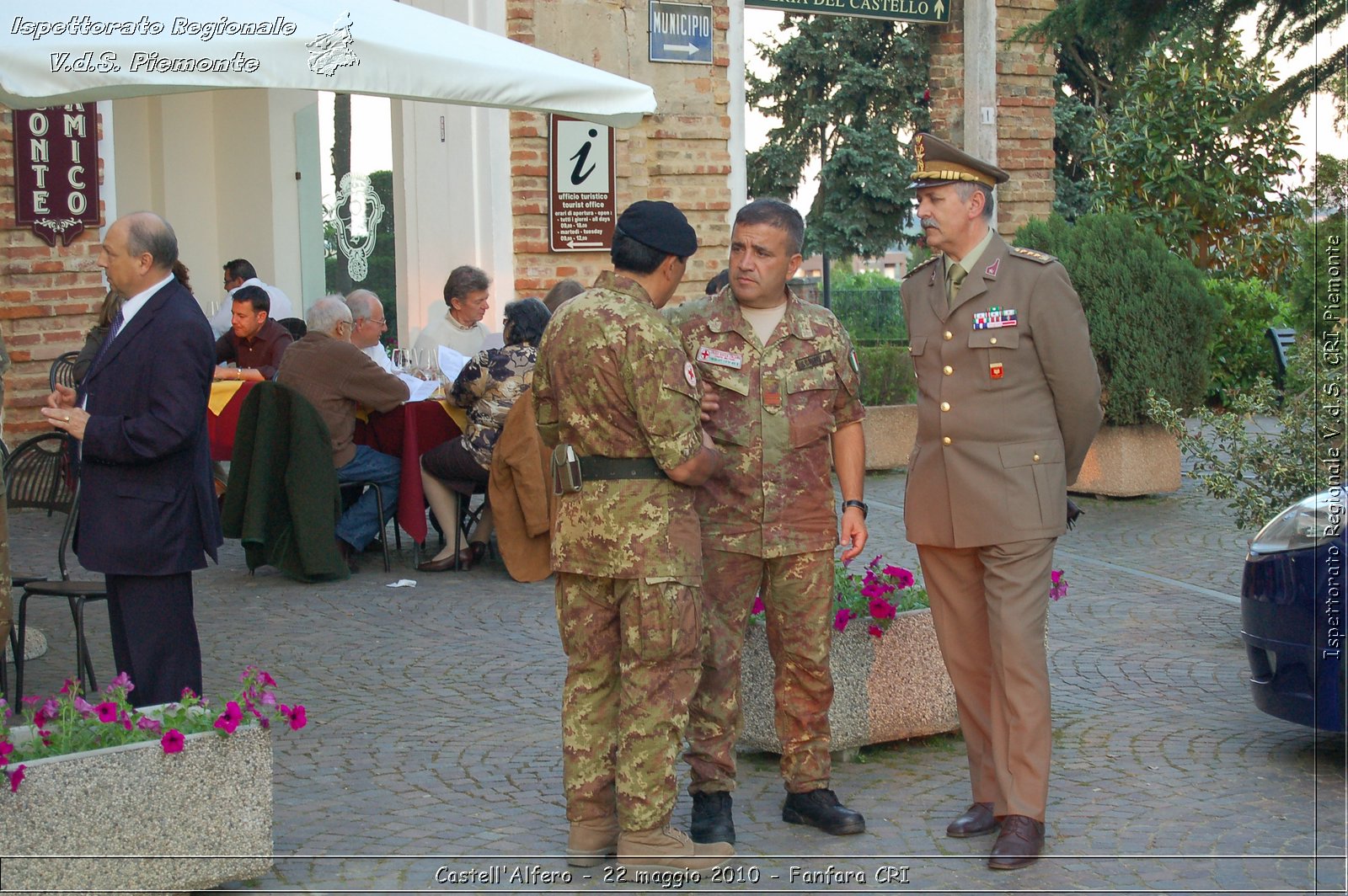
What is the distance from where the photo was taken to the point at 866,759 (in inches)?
207

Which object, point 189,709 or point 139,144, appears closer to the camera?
point 189,709

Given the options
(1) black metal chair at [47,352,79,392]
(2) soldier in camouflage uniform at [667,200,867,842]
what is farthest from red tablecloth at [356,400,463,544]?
(2) soldier in camouflage uniform at [667,200,867,842]

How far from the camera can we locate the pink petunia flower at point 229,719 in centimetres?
400

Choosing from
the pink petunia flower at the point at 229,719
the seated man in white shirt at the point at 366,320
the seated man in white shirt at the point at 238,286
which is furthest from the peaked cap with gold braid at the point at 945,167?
the seated man in white shirt at the point at 238,286

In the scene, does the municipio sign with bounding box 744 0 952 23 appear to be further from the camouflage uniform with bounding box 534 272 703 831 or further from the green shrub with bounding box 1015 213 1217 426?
the camouflage uniform with bounding box 534 272 703 831

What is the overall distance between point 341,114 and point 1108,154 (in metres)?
9.45

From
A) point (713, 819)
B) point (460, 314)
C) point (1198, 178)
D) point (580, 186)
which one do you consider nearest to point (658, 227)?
point (713, 819)

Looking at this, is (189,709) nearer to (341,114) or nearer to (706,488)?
(706,488)

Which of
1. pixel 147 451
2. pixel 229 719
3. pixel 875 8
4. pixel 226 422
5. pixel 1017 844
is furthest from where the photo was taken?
pixel 875 8

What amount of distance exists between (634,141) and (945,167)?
8597mm

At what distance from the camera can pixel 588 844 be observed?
429 cm

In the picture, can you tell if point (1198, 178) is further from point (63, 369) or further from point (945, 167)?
point (945, 167)

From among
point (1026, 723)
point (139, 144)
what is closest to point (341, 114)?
point (139, 144)

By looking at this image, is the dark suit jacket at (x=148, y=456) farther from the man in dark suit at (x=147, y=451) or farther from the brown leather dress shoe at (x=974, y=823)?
the brown leather dress shoe at (x=974, y=823)
